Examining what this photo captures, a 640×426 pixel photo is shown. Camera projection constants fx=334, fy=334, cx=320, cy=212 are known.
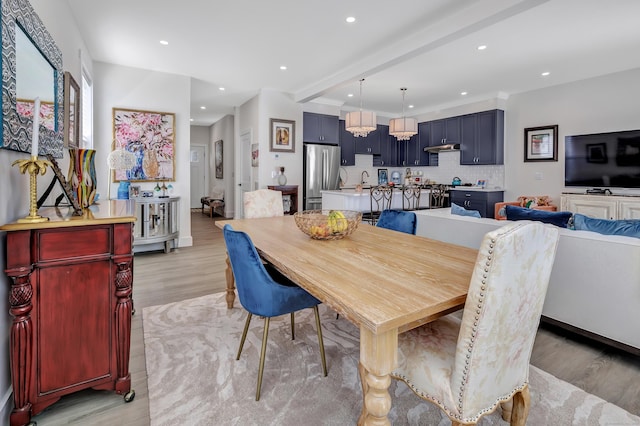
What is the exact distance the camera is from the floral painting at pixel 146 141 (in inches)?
186

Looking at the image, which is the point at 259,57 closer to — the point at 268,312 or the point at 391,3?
the point at 391,3

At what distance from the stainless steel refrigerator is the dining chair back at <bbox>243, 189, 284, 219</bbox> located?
312 cm

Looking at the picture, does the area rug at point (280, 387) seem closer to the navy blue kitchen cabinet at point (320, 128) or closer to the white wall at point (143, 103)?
the white wall at point (143, 103)

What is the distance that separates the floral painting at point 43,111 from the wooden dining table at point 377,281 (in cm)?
134

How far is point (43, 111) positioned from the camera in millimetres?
2072

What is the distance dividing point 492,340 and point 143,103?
530 centimetres

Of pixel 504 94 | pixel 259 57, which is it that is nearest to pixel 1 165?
pixel 259 57

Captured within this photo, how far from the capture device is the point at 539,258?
110cm

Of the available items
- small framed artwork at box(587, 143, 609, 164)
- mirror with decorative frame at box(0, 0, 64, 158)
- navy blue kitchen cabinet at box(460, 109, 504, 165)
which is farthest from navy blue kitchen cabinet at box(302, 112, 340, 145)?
mirror with decorative frame at box(0, 0, 64, 158)

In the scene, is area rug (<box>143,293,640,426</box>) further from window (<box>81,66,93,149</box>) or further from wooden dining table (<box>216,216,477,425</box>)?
window (<box>81,66,93,149</box>)

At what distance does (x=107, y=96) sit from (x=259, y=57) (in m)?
2.22

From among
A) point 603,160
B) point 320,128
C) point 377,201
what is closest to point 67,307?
point 377,201

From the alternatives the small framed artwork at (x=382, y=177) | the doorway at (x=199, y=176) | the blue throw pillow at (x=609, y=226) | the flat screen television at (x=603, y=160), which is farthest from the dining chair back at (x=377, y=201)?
the doorway at (x=199, y=176)

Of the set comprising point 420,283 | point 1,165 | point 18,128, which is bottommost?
point 420,283
